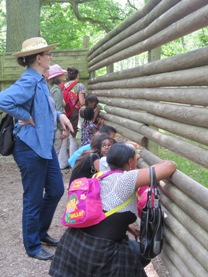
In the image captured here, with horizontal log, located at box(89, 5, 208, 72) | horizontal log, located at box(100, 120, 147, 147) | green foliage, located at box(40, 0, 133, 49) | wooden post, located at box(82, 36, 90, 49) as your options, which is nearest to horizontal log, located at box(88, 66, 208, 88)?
horizontal log, located at box(89, 5, 208, 72)

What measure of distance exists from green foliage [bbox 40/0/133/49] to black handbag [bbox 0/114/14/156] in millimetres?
14029

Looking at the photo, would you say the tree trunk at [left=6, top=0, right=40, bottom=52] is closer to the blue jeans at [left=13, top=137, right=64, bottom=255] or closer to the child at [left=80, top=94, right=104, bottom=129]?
the child at [left=80, top=94, right=104, bottom=129]

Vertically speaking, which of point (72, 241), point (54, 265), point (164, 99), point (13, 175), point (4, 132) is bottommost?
point (13, 175)

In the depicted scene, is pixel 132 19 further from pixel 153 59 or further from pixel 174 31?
pixel 174 31

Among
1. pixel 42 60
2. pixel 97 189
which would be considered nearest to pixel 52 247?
pixel 97 189

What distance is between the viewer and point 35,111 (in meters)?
3.90

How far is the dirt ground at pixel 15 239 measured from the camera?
391 cm

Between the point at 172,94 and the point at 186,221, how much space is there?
102 centimetres

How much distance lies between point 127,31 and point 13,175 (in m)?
4.21

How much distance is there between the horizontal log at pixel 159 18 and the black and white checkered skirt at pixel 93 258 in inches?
72.1

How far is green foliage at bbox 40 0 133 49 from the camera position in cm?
1758

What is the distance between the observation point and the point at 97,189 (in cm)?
304

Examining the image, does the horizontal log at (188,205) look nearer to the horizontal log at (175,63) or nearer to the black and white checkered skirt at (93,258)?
the black and white checkered skirt at (93,258)

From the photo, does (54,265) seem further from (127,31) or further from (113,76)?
(113,76)
